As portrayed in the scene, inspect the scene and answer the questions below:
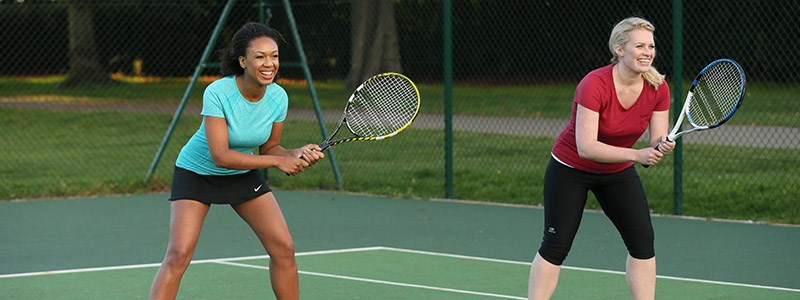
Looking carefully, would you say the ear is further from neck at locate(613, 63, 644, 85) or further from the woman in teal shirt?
the woman in teal shirt

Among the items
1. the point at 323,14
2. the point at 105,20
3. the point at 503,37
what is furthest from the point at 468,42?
the point at 105,20

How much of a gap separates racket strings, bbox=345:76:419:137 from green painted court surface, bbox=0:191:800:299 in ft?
3.55

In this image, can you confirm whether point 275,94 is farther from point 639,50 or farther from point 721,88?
point 721,88

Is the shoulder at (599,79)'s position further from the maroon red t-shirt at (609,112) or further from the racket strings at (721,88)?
the racket strings at (721,88)

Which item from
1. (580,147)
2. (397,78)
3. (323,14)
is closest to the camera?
(580,147)

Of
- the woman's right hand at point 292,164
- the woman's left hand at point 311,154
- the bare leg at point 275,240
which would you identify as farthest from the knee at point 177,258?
the woman's left hand at point 311,154

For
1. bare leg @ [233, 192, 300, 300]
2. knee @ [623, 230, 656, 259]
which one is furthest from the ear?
bare leg @ [233, 192, 300, 300]

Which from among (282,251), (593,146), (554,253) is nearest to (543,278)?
(554,253)

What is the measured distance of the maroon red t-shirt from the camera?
18.8 ft

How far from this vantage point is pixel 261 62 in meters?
5.69

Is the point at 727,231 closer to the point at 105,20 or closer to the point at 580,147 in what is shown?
the point at 580,147

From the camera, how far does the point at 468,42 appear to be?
560 inches

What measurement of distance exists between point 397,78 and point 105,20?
19177 millimetres

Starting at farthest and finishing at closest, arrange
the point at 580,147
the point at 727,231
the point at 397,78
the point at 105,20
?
the point at 105,20 → the point at 727,231 → the point at 397,78 → the point at 580,147
